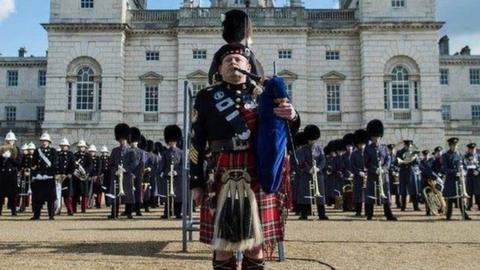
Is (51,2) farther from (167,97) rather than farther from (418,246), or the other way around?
(418,246)

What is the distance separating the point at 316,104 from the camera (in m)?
37.0

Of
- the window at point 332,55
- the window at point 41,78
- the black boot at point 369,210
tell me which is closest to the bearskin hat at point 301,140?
the black boot at point 369,210

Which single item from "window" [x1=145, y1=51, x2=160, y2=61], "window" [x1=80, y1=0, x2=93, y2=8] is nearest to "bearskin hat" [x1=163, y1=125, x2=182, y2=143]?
"window" [x1=145, y1=51, x2=160, y2=61]

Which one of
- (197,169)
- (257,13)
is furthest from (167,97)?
(197,169)

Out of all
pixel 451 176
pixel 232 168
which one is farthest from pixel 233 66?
pixel 451 176

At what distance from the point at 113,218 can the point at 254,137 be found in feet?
34.2

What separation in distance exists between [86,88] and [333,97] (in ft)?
51.2

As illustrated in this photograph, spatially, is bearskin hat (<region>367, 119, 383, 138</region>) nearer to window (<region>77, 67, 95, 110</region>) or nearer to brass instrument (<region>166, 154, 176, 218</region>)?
brass instrument (<region>166, 154, 176, 218</region>)

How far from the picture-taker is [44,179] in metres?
14.0

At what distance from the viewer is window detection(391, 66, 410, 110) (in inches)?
1428

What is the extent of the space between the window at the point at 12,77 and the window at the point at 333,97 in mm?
30378

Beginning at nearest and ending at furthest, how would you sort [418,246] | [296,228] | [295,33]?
[418,246], [296,228], [295,33]

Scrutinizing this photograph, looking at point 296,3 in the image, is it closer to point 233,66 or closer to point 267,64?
point 267,64

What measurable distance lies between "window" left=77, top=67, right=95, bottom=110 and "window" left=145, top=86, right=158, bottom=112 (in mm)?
3400
